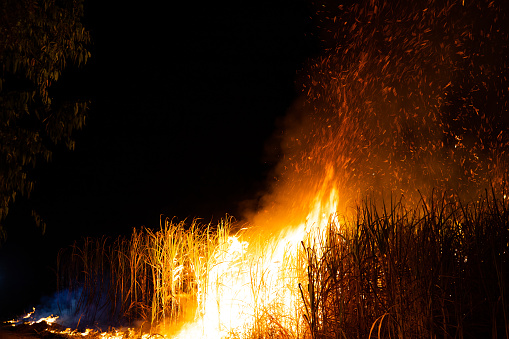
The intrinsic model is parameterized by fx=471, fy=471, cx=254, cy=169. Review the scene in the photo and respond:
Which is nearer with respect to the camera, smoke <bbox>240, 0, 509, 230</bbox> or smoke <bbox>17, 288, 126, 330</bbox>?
smoke <bbox>17, 288, 126, 330</bbox>

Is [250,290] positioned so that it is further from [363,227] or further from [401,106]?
[401,106]

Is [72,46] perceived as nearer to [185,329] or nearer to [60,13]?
[60,13]

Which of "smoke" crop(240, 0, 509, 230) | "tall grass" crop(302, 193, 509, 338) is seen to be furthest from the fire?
"smoke" crop(240, 0, 509, 230)

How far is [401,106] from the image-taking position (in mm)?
7605

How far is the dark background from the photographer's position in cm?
1015

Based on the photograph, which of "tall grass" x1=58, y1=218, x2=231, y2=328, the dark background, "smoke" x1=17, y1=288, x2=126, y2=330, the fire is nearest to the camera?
the fire

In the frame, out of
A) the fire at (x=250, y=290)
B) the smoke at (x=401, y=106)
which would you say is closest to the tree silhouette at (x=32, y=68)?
the fire at (x=250, y=290)

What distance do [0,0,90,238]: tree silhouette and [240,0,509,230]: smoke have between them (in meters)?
3.26

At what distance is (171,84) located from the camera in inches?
443

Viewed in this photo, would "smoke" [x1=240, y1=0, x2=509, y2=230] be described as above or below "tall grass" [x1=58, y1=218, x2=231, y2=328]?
above

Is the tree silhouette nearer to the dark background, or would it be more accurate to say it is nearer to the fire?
the fire

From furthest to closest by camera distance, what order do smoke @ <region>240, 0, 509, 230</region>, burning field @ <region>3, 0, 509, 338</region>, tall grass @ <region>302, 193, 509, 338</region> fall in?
smoke @ <region>240, 0, 509, 230</region> < burning field @ <region>3, 0, 509, 338</region> < tall grass @ <region>302, 193, 509, 338</region>

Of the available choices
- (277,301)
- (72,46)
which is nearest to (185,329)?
(277,301)

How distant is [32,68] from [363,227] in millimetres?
4713
